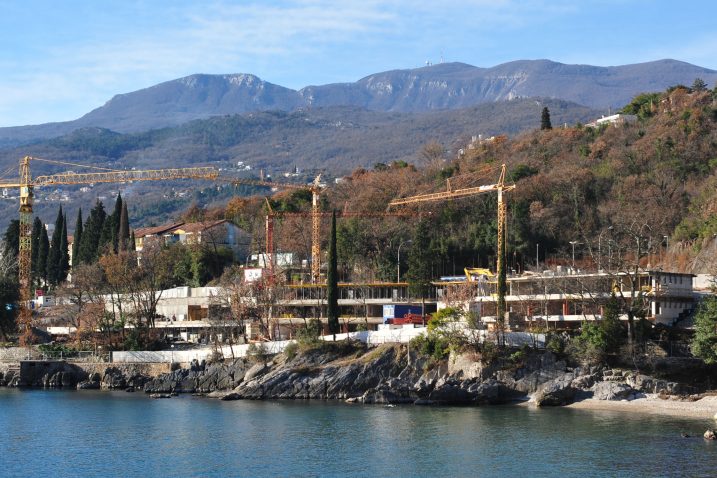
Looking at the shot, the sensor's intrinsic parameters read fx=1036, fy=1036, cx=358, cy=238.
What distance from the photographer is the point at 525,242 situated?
9319 cm

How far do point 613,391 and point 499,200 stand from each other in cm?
3021

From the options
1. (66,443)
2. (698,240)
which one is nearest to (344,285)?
(698,240)

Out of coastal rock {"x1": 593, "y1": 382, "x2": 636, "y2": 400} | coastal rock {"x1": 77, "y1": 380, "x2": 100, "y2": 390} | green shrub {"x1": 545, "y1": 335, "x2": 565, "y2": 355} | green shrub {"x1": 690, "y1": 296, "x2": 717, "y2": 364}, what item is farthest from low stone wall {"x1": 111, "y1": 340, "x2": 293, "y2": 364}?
green shrub {"x1": 690, "y1": 296, "x2": 717, "y2": 364}

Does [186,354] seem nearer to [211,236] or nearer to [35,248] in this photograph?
[211,236]

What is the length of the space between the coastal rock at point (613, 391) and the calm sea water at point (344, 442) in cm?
271

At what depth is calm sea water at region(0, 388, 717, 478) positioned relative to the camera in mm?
41562

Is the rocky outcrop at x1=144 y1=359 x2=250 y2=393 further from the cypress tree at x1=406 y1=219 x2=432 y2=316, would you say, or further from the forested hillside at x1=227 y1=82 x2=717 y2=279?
the forested hillside at x1=227 y1=82 x2=717 y2=279

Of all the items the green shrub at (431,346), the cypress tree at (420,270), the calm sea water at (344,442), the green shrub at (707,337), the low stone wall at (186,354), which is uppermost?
the cypress tree at (420,270)

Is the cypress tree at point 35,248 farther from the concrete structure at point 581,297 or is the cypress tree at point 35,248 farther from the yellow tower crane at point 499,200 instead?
the concrete structure at point 581,297

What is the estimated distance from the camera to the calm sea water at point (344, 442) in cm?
4156

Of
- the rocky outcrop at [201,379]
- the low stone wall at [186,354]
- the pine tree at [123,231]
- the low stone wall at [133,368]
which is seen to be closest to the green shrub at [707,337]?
the low stone wall at [186,354]

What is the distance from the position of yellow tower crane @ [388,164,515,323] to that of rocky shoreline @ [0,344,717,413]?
632cm

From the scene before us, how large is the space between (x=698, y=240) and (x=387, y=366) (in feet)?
113

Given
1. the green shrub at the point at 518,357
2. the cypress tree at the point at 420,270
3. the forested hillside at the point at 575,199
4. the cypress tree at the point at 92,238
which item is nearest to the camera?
the green shrub at the point at 518,357
